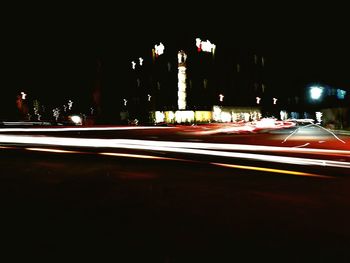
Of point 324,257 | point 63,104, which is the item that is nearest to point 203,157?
point 324,257

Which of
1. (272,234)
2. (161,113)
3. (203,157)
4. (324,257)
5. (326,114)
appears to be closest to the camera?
(324,257)

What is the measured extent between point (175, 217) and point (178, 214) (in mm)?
231

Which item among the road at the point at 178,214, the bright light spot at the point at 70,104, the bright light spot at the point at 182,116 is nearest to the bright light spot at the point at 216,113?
the bright light spot at the point at 182,116

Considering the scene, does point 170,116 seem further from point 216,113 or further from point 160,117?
point 216,113

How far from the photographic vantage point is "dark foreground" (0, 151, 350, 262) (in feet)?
17.6

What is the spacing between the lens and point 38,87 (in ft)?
294

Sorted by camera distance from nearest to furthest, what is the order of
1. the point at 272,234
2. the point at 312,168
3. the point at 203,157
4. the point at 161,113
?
the point at 272,234 → the point at 312,168 → the point at 203,157 → the point at 161,113

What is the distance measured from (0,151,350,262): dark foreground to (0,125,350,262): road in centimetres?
1

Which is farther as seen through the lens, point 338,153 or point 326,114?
point 326,114

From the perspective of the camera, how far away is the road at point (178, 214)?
17.7 ft

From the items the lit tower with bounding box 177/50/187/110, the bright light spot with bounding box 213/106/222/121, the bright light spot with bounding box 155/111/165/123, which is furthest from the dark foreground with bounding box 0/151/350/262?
the bright light spot with bounding box 213/106/222/121

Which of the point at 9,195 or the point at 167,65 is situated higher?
the point at 167,65

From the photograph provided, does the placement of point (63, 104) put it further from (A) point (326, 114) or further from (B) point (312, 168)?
(B) point (312, 168)

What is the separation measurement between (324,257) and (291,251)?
375 millimetres
